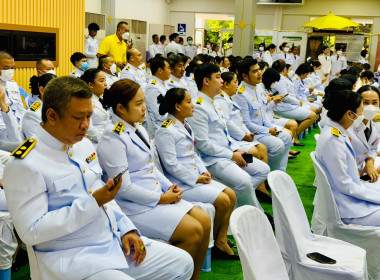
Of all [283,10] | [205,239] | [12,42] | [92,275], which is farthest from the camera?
[283,10]

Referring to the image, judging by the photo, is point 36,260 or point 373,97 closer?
point 36,260

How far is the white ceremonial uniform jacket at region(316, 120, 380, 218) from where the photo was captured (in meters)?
3.18

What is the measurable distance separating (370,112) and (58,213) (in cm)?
281

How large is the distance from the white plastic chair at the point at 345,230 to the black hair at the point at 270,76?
10.7 feet

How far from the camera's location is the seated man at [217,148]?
3.93 meters

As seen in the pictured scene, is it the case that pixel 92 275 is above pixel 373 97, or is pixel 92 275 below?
below

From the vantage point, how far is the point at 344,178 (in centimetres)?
318

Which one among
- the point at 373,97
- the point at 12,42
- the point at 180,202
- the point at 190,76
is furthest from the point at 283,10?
the point at 180,202

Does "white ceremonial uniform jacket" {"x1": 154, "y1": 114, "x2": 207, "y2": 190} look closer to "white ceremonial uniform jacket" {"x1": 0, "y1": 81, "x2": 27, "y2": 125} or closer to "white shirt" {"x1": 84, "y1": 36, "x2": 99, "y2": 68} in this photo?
"white ceremonial uniform jacket" {"x1": 0, "y1": 81, "x2": 27, "y2": 125}

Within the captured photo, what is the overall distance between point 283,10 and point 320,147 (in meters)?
17.6

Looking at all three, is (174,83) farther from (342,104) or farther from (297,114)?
(342,104)

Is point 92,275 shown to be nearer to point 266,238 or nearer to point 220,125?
point 266,238

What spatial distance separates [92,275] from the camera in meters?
1.95

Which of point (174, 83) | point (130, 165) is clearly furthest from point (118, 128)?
point (174, 83)
